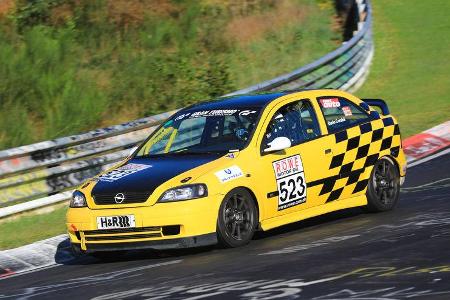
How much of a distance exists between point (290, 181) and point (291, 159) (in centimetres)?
23

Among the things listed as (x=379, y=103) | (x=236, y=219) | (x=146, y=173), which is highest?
(x=379, y=103)

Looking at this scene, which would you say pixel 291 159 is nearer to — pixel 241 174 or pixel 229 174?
pixel 241 174

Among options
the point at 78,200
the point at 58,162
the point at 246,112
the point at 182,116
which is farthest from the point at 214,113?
the point at 58,162

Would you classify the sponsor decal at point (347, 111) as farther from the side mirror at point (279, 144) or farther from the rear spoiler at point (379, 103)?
the side mirror at point (279, 144)

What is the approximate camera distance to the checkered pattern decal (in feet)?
35.9

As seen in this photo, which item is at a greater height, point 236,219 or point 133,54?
point 133,54

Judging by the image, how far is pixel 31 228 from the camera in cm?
1241

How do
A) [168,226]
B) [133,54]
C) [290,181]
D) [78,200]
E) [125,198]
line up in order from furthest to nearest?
[133,54] < [290,181] < [78,200] < [125,198] < [168,226]

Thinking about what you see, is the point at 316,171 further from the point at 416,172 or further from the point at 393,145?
the point at 416,172

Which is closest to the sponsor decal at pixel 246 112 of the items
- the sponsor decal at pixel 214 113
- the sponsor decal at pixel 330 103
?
the sponsor decal at pixel 214 113

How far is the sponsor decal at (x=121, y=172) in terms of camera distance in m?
9.99

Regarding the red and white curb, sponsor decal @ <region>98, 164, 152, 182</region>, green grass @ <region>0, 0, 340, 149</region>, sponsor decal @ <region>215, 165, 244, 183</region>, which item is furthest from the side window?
green grass @ <region>0, 0, 340, 149</region>

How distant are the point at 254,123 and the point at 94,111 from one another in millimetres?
7953

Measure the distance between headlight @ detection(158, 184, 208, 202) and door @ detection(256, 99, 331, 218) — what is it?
763 mm
